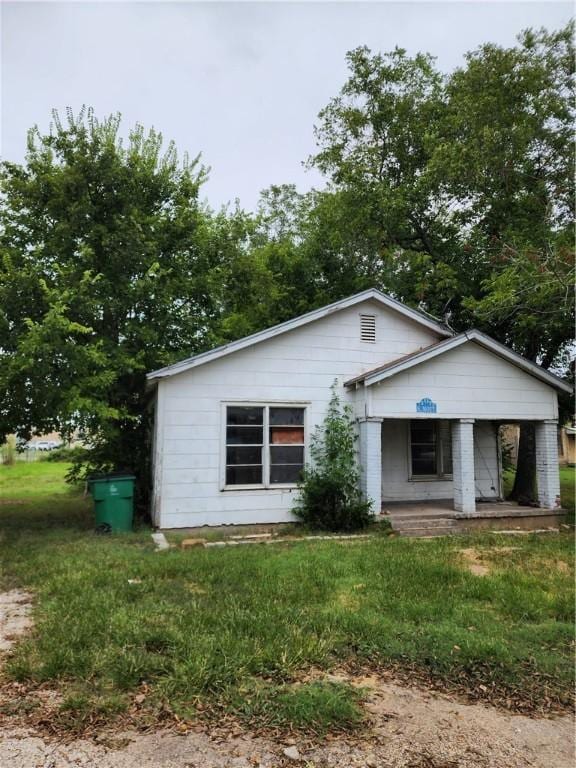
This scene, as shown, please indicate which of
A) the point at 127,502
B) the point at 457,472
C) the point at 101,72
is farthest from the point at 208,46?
the point at 457,472

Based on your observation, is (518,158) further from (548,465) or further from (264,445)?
(264,445)

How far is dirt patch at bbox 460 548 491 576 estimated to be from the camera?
6908 millimetres

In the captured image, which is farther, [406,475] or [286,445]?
[406,475]

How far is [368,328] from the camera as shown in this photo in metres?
11.5

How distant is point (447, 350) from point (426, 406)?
1297 mm

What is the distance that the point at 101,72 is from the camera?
1093 centimetres

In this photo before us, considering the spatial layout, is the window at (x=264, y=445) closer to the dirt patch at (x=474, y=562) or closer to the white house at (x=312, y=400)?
the white house at (x=312, y=400)

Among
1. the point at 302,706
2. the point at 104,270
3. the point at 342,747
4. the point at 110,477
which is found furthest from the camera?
the point at 104,270

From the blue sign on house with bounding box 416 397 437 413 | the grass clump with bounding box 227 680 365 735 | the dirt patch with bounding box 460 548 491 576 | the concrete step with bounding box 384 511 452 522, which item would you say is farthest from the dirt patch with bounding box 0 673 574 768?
the blue sign on house with bounding box 416 397 437 413

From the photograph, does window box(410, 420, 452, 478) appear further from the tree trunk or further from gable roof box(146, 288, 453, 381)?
the tree trunk

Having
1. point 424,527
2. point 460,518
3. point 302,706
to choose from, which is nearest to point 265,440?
point 424,527

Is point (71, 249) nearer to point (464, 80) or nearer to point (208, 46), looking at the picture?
point (208, 46)

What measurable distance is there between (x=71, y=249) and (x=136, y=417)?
4.36 meters

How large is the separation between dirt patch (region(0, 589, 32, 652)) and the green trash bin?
12.1 feet
